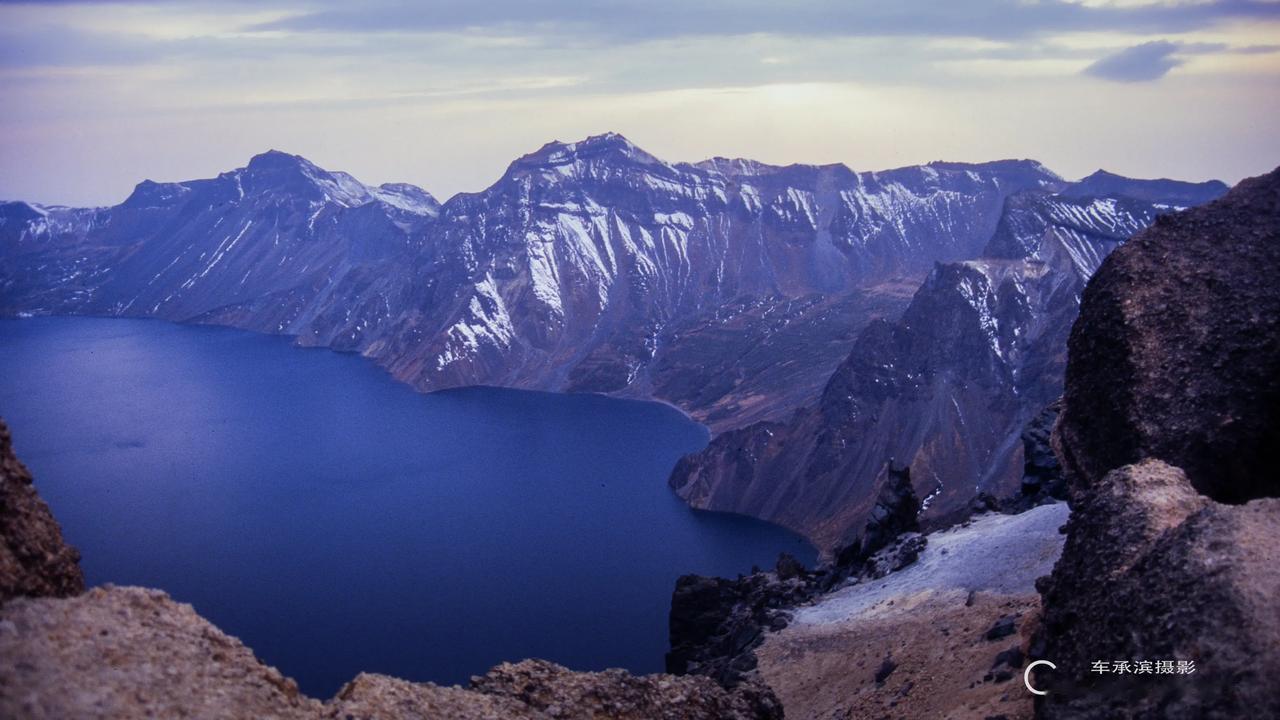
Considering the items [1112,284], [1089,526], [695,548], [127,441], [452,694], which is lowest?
[695,548]

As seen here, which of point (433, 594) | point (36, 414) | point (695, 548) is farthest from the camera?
point (36, 414)

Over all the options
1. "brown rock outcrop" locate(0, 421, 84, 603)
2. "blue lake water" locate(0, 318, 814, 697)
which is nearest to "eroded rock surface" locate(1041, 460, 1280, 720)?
"brown rock outcrop" locate(0, 421, 84, 603)

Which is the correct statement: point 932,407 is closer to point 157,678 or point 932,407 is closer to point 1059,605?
point 1059,605

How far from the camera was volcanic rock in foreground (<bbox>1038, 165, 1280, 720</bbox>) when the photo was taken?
15.6 m

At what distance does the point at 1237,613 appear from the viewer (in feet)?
50.6

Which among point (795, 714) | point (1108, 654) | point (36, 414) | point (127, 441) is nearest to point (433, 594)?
point (795, 714)

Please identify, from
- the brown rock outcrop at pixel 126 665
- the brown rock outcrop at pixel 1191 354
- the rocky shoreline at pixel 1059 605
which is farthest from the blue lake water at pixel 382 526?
the brown rock outcrop at pixel 126 665

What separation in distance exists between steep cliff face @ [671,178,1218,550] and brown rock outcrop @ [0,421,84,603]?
107142mm

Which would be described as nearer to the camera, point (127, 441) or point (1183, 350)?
point (1183, 350)

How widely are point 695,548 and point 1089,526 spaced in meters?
90.3

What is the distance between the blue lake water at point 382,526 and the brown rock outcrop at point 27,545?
53.1 metres

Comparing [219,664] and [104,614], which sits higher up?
[104,614]

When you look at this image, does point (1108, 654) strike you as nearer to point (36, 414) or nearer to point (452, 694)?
point (452, 694)

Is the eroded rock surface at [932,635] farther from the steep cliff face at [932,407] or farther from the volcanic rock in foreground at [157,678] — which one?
the steep cliff face at [932,407]
